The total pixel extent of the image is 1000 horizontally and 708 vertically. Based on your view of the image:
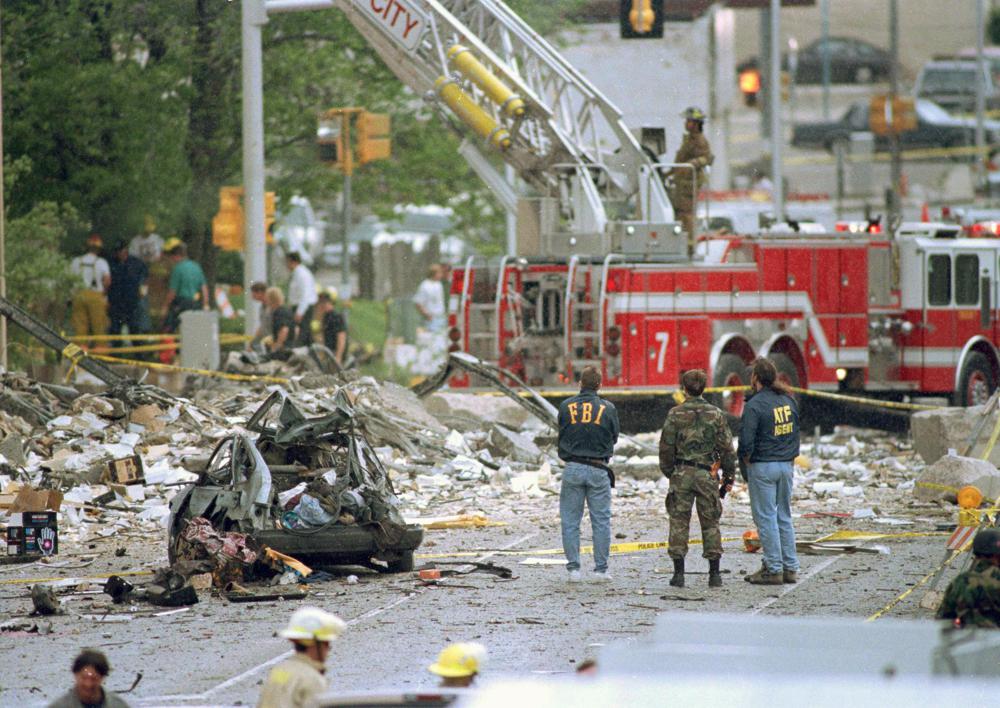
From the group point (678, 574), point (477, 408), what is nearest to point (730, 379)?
point (477, 408)

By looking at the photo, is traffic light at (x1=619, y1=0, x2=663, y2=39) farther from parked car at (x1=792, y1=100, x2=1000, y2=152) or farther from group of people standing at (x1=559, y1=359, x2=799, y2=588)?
parked car at (x1=792, y1=100, x2=1000, y2=152)

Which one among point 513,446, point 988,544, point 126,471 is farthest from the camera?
point 513,446

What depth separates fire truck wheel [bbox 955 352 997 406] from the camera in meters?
23.7

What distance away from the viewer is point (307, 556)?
13.0 meters

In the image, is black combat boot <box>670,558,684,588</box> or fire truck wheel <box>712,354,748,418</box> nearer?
black combat boot <box>670,558,684,588</box>

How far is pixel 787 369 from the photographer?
22594 millimetres

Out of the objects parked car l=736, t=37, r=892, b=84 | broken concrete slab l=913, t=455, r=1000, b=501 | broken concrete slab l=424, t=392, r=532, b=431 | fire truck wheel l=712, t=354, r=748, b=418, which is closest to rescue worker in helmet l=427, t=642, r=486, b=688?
broken concrete slab l=913, t=455, r=1000, b=501

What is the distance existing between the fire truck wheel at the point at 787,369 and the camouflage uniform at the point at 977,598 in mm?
13530

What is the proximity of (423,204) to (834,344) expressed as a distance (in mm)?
12735

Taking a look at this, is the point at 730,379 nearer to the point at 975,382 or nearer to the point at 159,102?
the point at 975,382

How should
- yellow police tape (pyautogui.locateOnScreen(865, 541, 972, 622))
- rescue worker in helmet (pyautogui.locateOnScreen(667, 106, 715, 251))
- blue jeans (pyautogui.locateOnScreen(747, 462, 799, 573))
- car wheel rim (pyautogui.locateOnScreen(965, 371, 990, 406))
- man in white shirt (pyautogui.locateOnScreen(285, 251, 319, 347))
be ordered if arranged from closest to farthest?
yellow police tape (pyautogui.locateOnScreen(865, 541, 972, 622)) < blue jeans (pyautogui.locateOnScreen(747, 462, 799, 573)) < rescue worker in helmet (pyautogui.locateOnScreen(667, 106, 715, 251)) < car wheel rim (pyautogui.locateOnScreen(965, 371, 990, 406)) < man in white shirt (pyautogui.locateOnScreen(285, 251, 319, 347))

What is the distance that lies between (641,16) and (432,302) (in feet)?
32.1

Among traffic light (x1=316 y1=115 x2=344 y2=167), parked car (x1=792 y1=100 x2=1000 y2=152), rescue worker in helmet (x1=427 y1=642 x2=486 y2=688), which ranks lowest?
rescue worker in helmet (x1=427 y1=642 x2=486 y2=688)

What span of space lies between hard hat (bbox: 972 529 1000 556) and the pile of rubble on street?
529cm
